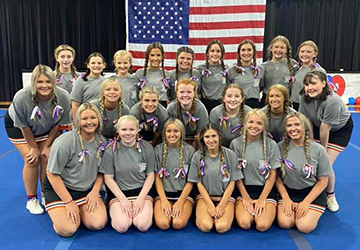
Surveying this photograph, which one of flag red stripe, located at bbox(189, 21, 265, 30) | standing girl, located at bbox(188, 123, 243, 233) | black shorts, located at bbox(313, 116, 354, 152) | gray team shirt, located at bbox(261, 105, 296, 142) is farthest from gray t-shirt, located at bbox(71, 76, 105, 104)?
flag red stripe, located at bbox(189, 21, 265, 30)

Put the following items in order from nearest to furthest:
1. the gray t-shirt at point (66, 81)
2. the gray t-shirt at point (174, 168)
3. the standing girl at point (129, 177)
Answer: the standing girl at point (129, 177) < the gray t-shirt at point (174, 168) < the gray t-shirt at point (66, 81)

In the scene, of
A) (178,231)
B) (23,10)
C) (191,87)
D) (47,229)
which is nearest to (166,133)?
(191,87)

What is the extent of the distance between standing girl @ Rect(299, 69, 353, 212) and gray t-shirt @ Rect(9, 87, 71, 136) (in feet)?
8.30

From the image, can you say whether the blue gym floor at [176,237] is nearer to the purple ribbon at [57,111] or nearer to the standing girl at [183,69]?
the purple ribbon at [57,111]

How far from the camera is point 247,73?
4.43 m

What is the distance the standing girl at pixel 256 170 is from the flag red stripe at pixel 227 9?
576 cm

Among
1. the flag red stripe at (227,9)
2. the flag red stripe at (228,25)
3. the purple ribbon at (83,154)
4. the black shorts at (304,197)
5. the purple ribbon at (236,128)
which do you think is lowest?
the black shorts at (304,197)

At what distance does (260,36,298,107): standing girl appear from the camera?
443cm

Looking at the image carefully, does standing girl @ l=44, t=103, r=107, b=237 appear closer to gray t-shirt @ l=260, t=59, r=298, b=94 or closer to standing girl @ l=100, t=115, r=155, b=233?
standing girl @ l=100, t=115, r=155, b=233

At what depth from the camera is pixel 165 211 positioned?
10.8 ft

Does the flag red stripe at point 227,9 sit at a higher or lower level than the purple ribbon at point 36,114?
higher

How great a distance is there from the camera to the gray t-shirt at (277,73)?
4.48m

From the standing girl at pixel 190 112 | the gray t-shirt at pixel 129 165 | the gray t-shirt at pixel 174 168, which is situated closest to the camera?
the gray t-shirt at pixel 129 165

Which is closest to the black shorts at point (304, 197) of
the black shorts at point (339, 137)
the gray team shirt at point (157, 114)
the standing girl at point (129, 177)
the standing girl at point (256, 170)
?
the standing girl at point (256, 170)
